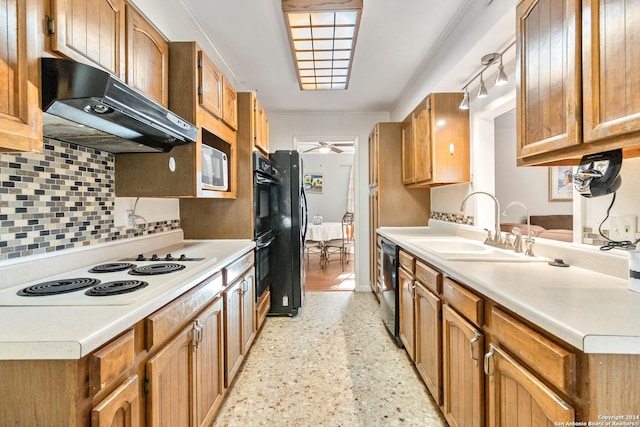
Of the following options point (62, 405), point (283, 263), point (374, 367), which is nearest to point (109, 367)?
point (62, 405)

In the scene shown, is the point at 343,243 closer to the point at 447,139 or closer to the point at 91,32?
the point at 447,139

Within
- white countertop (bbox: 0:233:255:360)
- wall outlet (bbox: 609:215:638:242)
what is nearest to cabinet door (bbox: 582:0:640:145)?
wall outlet (bbox: 609:215:638:242)

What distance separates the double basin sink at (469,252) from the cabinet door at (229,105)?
1.68 m

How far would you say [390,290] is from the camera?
8.75 ft

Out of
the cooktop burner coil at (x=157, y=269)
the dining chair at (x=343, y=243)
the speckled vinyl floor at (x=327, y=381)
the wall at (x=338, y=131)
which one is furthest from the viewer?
the dining chair at (x=343, y=243)

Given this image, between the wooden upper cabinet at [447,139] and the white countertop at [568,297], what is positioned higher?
the wooden upper cabinet at [447,139]

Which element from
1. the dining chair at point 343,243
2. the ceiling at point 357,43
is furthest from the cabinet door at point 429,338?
the dining chair at point 343,243

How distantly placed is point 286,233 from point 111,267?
5.98ft

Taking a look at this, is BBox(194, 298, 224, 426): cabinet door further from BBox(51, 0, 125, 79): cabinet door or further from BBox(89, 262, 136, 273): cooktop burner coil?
BBox(51, 0, 125, 79): cabinet door

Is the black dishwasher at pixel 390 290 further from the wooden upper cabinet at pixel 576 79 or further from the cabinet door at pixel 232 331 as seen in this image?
the wooden upper cabinet at pixel 576 79

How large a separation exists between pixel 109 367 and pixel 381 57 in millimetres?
2974

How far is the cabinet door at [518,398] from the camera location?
804mm

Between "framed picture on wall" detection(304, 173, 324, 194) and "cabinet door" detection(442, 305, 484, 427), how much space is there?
638cm

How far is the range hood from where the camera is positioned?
93 cm
